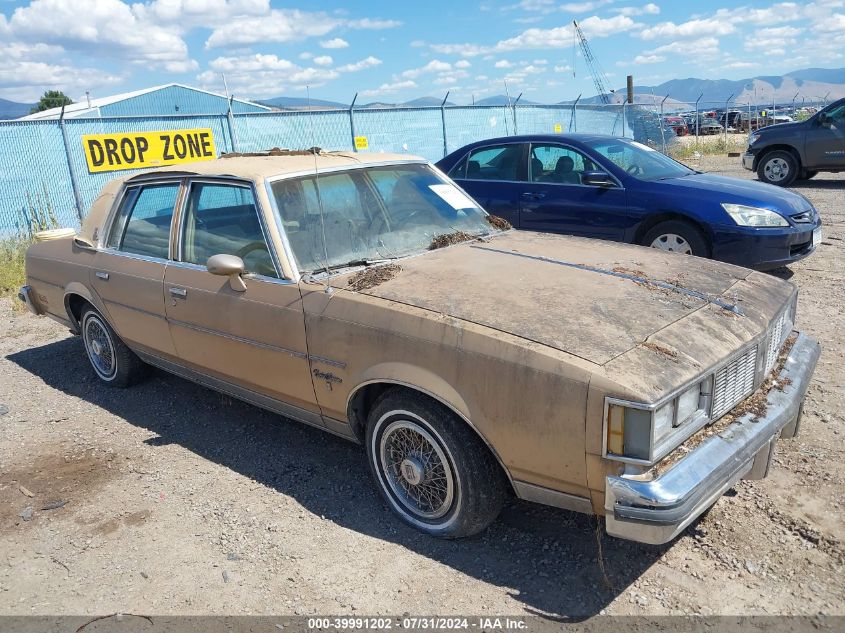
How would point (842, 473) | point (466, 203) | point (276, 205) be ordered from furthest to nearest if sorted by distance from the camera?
point (466, 203)
point (276, 205)
point (842, 473)

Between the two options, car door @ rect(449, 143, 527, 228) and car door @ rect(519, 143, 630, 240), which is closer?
car door @ rect(519, 143, 630, 240)

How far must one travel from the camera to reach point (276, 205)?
12.0 feet

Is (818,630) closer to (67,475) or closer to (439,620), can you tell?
(439,620)

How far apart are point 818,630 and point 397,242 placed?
2.64 m

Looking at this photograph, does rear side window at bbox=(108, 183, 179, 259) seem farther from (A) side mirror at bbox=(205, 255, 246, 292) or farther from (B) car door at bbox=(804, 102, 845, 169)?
(B) car door at bbox=(804, 102, 845, 169)

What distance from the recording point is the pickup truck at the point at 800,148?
42.2ft

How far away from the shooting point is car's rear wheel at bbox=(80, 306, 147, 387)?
5.04 metres

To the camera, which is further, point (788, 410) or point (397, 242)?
point (397, 242)

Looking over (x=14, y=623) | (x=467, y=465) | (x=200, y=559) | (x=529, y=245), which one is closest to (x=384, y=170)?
(x=529, y=245)

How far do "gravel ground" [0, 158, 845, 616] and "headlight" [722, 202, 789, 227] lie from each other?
7.22 feet

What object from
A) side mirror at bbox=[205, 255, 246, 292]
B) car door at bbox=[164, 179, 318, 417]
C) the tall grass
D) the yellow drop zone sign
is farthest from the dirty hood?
the yellow drop zone sign

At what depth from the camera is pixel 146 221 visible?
459cm

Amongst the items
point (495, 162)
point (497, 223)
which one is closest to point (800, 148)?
point (495, 162)

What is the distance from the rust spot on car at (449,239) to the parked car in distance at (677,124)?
1281 inches
